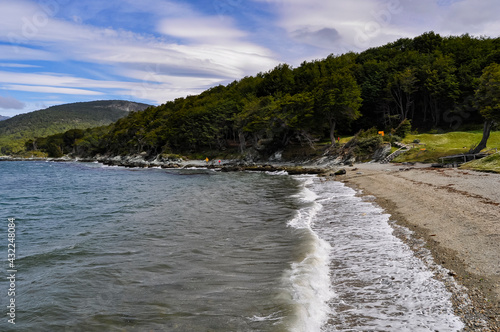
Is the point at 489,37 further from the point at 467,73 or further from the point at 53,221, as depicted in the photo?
the point at 53,221

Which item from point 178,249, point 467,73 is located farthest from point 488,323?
point 467,73

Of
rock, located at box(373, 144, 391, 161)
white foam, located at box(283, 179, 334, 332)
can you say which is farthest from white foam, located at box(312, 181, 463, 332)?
rock, located at box(373, 144, 391, 161)

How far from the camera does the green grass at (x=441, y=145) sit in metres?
31.4

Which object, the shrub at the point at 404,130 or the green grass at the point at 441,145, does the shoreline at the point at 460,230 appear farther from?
the shrub at the point at 404,130

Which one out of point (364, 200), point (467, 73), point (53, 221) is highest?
point (467, 73)

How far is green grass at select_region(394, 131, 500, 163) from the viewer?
31388 mm

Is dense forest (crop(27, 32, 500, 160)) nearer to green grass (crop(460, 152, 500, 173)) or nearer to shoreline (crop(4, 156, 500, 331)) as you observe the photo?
green grass (crop(460, 152, 500, 173))

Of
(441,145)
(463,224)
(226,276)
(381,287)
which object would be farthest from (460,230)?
(441,145)

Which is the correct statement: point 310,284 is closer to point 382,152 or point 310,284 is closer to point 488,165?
point 488,165

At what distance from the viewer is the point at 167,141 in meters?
91.9

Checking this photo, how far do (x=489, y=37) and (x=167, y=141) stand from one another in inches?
3405

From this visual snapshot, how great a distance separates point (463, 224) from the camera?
9.91 metres

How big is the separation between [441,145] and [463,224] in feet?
102

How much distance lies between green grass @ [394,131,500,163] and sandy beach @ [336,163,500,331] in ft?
42.4
